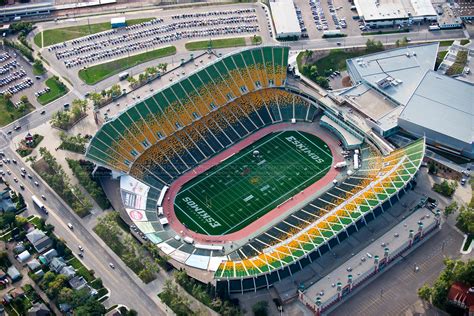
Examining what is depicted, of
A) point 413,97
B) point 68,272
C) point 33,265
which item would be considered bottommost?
point 68,272

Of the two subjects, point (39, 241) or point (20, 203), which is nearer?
point (39, 241)

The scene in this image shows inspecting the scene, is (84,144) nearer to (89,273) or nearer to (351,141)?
(89,273)

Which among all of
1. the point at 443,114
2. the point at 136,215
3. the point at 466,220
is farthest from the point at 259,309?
the point at 443,114

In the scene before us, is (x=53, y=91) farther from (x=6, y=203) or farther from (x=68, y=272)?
(x=68, y=272)

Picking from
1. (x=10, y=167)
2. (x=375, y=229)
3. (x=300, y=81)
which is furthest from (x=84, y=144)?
(x=375, y=229)

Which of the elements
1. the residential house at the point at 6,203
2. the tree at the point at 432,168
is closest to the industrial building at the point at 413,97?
the tree at the point at 432,168

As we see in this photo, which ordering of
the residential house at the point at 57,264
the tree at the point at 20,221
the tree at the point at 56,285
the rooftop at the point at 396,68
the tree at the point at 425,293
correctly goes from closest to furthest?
the tree at the point at 425,293 < the tree at the point at 56,285 < the residential house at the point at 57,264 < the tree at the point at 20,221 < the rooftop at the point at 396,68

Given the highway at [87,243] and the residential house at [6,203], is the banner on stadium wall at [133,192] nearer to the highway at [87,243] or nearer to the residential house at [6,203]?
the highway at [87,243]

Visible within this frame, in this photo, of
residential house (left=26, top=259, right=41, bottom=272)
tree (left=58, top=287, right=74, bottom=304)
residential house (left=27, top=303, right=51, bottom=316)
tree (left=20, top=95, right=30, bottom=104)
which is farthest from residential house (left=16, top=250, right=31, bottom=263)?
tree (left=20, top=95, right=30, bottom=104)
